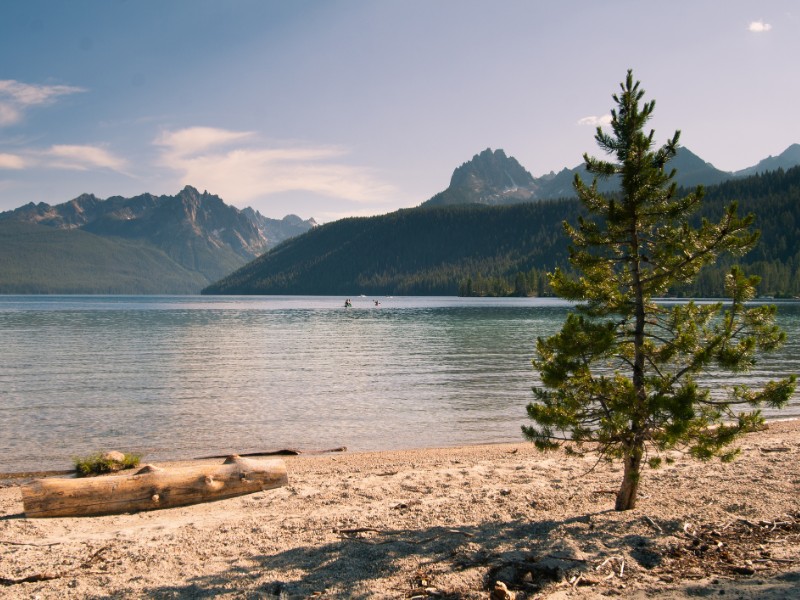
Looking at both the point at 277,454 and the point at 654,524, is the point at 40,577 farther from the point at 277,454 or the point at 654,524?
the point at 277,454

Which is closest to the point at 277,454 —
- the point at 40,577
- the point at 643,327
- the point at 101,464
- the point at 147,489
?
the point at 101,464

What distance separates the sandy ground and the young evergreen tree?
127 centimetres

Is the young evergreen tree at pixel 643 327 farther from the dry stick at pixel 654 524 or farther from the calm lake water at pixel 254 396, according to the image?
the calm lake water at pixel 254 396

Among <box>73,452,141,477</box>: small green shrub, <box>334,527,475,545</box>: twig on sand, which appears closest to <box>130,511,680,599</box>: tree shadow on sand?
<box>334,527,475,545</box>: twig on sand

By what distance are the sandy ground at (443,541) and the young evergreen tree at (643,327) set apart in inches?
49.9

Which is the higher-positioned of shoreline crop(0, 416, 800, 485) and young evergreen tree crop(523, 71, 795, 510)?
young evergreen tree crop(523, 71, 795, 510)

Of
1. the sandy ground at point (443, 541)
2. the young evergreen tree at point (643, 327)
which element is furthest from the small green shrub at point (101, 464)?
the young evergreen tree at point (643, 327)

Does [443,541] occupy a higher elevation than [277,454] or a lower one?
higher

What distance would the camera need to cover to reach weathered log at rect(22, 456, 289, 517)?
35.4 ft

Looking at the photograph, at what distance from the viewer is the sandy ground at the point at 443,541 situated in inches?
284

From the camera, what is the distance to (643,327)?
9.30 m

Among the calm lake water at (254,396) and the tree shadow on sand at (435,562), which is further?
the calm lake water at (254,396)

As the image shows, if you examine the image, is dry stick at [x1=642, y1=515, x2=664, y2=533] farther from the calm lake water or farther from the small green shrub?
the small green shrub

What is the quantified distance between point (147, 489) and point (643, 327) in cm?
941
